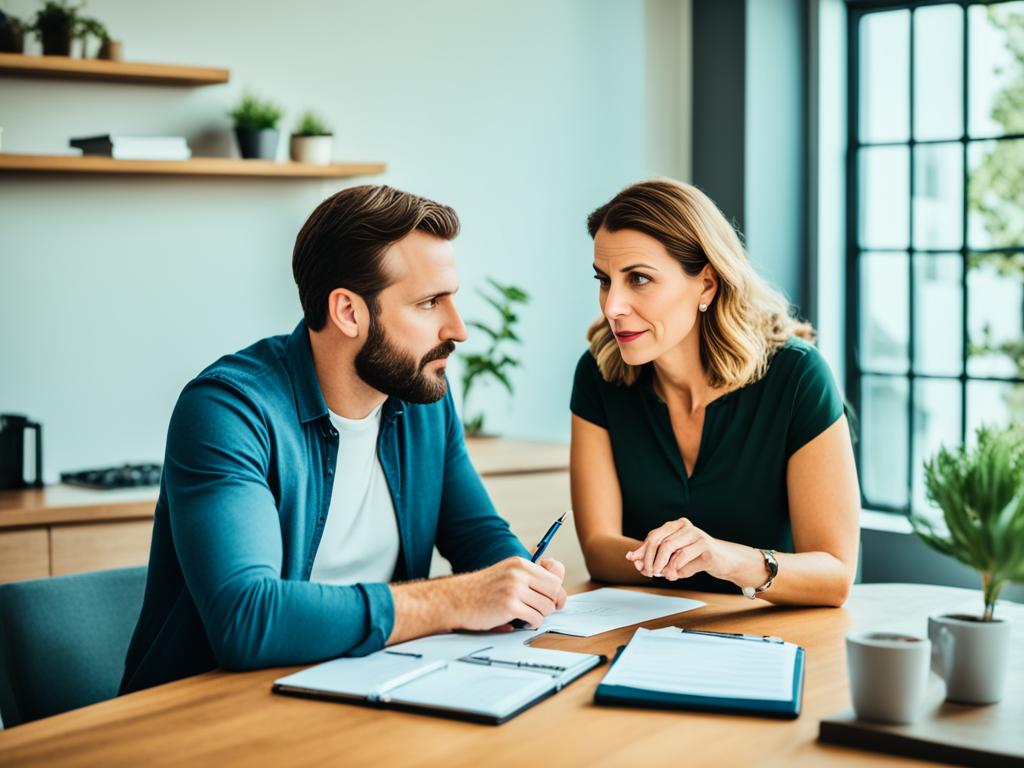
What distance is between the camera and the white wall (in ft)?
10.7

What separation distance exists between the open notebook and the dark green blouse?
2.20 feet

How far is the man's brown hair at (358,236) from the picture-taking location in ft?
6.01

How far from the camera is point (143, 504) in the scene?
2793mm

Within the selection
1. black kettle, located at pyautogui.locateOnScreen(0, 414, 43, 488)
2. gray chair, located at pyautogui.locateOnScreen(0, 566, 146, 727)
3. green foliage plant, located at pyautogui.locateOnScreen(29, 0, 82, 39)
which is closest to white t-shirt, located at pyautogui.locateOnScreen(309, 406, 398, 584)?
Answer: gray chair, located at pyautogui.locateOnScreen(0, 566, 146, 727)

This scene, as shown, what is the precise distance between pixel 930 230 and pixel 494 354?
151cm

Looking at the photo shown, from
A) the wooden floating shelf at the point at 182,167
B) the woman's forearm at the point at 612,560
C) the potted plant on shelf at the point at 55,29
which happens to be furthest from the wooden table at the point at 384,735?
the potted plant on shelf at the point at 55,29

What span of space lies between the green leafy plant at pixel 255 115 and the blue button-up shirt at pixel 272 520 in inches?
65.5

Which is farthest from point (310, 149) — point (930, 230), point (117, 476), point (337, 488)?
point (930, 230)

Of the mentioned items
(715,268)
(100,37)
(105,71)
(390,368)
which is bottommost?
(390,368)

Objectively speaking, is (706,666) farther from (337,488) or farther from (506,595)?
(337,488)

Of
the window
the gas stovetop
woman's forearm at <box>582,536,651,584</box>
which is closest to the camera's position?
woman's forearm at <box>582,536,651,584</box>

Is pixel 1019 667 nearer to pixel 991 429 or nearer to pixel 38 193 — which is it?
pixel 991 429

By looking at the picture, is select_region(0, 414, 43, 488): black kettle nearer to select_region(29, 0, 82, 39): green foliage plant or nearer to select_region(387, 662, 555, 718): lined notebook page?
select_region(29, 0, 82, 39): green foliage plant

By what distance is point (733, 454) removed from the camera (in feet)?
6.78
